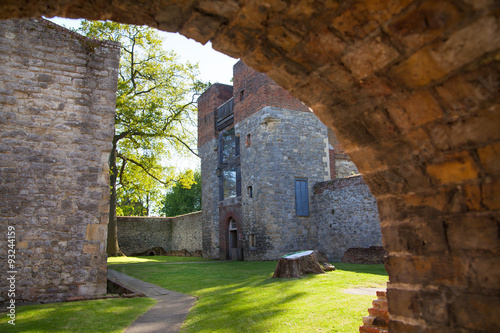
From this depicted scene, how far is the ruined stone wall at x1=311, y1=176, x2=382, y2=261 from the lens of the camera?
13.9 m

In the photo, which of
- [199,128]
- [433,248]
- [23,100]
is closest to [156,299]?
[23,100]

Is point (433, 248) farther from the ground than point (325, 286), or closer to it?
farther from the ground

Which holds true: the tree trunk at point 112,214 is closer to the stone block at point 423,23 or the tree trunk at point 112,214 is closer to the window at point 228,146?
the window at point 228,146

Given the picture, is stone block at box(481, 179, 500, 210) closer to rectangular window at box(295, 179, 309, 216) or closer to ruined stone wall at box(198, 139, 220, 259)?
rectangular window at box(295, 179, 309, 216)

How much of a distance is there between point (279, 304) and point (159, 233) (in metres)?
23.5

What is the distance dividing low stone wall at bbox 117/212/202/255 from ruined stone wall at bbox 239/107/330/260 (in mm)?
8395

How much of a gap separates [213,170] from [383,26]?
1962 centimetres

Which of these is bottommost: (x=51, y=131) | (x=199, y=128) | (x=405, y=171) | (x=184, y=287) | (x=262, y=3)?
(x=184, y=287)

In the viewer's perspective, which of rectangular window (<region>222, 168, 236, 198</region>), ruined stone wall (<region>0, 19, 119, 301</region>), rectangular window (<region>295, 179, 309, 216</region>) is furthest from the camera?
rectangular window (<region>222, 168, 236, 198</region>)

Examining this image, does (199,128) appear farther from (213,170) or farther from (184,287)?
(184,287)

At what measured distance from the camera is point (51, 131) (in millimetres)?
7027

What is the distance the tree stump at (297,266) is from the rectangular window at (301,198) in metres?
7.10

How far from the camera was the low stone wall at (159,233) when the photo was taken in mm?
24938

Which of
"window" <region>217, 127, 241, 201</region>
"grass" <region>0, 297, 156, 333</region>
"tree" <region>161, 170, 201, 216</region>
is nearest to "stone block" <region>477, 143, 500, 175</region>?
"grass" <region>0, 297, 156, 333</region>
